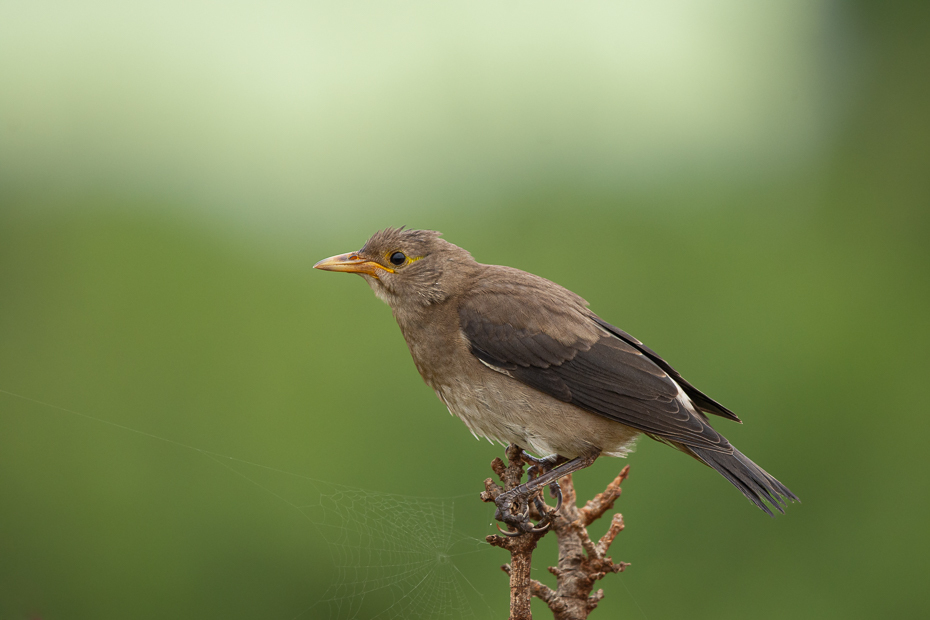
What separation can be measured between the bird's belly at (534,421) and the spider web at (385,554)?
756 millimetres

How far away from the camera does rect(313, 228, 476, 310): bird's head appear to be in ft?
12.1

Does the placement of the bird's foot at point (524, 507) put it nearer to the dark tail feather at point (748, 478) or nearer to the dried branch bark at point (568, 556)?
the dried branch bark at point (568, 556)

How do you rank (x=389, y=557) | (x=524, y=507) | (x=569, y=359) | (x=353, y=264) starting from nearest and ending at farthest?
(x=524, y=507) → (x=569, y=359) → (x=353, y=264) → (x=389, y=557)

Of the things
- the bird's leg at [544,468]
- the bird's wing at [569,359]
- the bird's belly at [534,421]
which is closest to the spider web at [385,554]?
the bird's leg at [544,468]

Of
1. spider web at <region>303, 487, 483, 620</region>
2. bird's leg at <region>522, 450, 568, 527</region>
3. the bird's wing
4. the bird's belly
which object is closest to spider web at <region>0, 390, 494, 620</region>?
spider web at <region>303, 487, 483, 620</region>

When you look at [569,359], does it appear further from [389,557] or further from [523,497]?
[389,557]

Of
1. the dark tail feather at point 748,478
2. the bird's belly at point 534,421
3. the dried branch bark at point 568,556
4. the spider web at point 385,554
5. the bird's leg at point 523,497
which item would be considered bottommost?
the spider web at point 385,554

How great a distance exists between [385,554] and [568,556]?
55.1 inches

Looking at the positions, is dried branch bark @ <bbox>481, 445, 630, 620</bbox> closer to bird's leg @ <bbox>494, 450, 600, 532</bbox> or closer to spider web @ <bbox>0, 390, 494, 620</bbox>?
bird's leg @ <bbox>494, 450, 600, 532</bbox>

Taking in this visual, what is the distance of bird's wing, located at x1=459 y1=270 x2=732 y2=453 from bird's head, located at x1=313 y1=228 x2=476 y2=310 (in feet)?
0.52

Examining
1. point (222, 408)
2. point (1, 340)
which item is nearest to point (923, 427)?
point (222, 408)

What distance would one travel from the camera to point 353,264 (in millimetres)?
3664

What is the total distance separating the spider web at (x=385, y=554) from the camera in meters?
4.12

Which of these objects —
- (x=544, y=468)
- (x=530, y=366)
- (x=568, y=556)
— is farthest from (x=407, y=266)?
(x=568, y=556)
